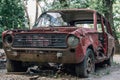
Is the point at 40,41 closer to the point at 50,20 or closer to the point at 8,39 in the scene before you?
the point at 8,39

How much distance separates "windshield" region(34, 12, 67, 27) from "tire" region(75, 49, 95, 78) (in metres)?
1.54

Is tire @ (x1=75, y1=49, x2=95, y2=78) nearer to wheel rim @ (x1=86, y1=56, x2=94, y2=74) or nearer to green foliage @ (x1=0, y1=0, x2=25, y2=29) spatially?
wheel rim @ (x1=86, y1=56, x2=94, y2=74)

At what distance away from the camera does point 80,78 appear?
8.70 metres

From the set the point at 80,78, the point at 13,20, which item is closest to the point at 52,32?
the point at 80,78

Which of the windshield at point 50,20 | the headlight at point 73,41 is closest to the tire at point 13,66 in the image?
the windshield at point 50,20

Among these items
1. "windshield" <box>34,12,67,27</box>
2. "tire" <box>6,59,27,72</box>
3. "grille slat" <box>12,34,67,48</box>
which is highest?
"windshield" <box>34,12,67,27</box>

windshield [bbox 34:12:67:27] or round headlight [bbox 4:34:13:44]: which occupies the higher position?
windshield [bbox 34:12:67:27]

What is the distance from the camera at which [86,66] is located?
8.80 m

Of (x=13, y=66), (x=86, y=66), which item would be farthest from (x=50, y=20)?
(x=86, y=66)

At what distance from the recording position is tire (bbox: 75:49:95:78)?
8586mm

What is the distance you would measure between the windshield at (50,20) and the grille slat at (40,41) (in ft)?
4.51

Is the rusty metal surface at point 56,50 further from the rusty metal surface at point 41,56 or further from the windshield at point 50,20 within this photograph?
the windshield at point 50,20

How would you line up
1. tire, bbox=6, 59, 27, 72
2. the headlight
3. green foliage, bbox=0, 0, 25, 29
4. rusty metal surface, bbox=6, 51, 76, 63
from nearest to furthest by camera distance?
the headlight
rusty metal surface, bbox=6, 51, 76, 63
tire, bbox=6, 59, 27, 72
green foliage, bbox=0, 0, 25, 29

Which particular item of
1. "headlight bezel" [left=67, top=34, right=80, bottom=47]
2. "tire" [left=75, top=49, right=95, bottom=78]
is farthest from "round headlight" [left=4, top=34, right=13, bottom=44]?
"tire" [left=75, top=49, right=95, bottom=78]
